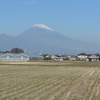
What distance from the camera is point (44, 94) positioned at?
12.6m

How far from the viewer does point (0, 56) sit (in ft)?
393

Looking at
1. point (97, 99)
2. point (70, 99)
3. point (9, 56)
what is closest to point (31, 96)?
Answer: point (70, 99)

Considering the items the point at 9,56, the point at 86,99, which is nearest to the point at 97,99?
the point at 86,99

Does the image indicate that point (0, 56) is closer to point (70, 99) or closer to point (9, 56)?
point (9, 56)

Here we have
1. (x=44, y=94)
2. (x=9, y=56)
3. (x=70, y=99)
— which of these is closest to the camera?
(x=70, y=99)

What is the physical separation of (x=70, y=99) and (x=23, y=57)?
359ft

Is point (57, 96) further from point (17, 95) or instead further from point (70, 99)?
point (17, 95)

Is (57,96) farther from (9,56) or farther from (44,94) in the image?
(9,56)

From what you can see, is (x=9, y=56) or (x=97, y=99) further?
(x=9, y=56)

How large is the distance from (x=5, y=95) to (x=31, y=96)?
3.86 feet

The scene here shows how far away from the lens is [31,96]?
12.0 meters

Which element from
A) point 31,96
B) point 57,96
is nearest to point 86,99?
point 57,96

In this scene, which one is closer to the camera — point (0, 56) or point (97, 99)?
point (97, 99)

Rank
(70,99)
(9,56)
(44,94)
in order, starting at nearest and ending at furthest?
(70,99) → (44,94) → (9,56)
